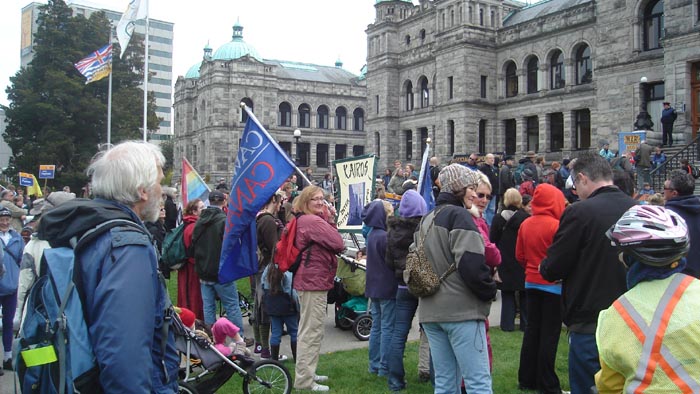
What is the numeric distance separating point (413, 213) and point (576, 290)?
205 centimetres

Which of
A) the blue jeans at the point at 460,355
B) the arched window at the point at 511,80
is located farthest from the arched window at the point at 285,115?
the blue jeans at the point at 460,355

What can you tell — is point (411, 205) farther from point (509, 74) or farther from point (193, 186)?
point (509, 74)

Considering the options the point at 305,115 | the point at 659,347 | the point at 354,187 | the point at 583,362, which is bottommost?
the point at 583,362

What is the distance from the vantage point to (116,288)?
8.19 ft

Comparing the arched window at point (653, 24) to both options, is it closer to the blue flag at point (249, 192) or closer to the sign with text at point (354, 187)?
the sign with text at point (354, 187)

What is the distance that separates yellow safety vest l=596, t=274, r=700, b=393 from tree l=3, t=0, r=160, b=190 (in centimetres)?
3755

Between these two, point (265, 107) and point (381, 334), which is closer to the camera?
point (381, 334)

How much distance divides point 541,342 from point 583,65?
3487 cm

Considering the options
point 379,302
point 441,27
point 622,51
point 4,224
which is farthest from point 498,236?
point 441,27

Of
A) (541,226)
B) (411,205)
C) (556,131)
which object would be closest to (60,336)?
(411,205)

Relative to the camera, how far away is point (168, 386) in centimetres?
294

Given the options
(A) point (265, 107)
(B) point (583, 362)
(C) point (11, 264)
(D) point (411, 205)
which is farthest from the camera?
(A) point (265, 107)

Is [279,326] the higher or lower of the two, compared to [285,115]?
lower

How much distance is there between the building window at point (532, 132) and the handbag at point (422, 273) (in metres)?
38.2
